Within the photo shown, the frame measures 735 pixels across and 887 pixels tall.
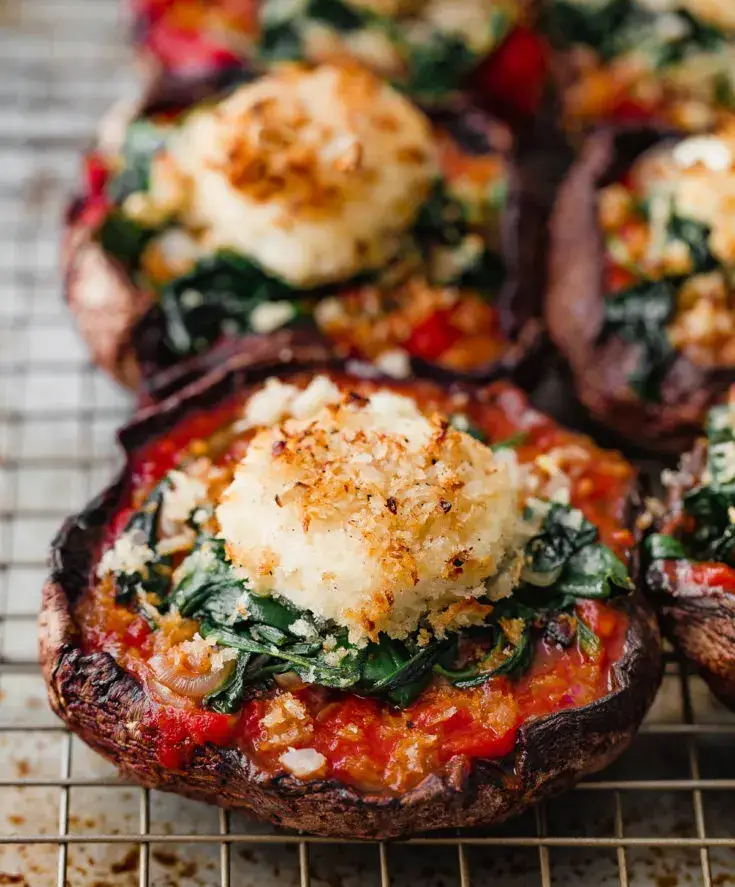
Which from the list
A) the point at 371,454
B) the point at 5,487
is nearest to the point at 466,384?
the point at 371,454

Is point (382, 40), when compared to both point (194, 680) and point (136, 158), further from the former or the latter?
point (194, 680)

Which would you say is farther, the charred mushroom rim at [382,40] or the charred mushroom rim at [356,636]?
the charred mushroom rim at [382,40]

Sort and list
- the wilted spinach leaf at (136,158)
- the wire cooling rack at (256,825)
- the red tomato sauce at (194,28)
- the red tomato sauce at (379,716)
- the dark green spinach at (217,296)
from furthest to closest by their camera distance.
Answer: the red tomato sauce at (194,28) < the wilted spinach leaf at (136,158) < the dark green spinach at (217,296) < the wire cooling rack at (256,825) < the red tomato sauce at (379,716)

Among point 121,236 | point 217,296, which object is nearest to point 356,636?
point 217,296

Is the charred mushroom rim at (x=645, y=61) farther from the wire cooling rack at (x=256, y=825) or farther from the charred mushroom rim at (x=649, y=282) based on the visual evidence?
the wire cooling rack at (x=256, y=825)

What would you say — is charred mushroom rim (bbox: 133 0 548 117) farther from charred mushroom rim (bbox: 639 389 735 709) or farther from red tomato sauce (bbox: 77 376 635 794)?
red tomato sauce (bbox: 77 376 635 794)

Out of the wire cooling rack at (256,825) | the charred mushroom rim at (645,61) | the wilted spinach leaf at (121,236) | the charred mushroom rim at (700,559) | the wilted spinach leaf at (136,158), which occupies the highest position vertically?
the charred mushroom rim at (645,61)

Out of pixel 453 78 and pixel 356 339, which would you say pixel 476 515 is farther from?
pixel 453 78

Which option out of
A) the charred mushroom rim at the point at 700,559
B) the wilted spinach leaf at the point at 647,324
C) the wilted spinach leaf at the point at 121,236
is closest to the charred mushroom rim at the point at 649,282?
the wilted spinach leaf at the point at 647,324
